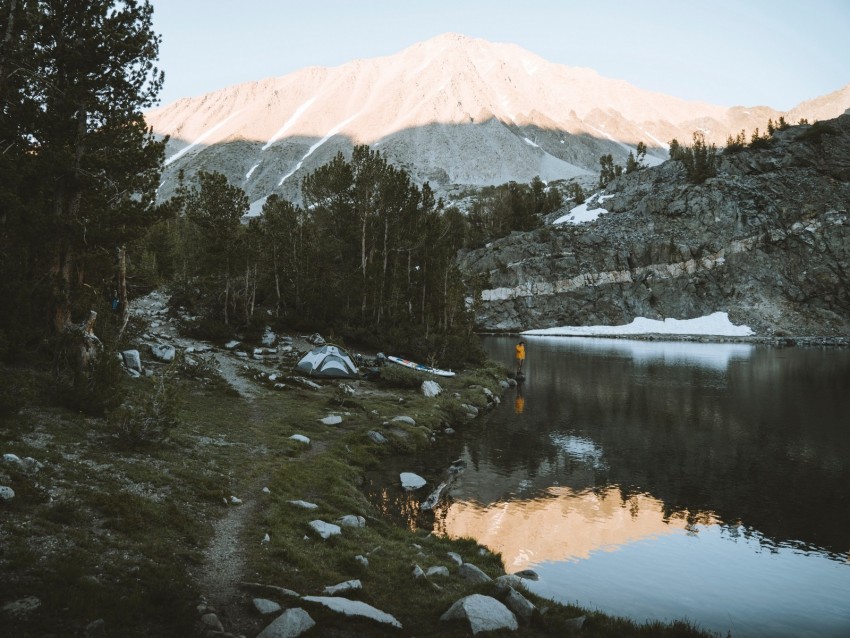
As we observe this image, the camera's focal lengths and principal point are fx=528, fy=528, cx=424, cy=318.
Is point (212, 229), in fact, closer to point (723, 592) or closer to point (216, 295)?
point (216, 295)

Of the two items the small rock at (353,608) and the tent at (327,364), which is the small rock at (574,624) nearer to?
the small rock at (353,608)

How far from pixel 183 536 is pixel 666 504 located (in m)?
14.7

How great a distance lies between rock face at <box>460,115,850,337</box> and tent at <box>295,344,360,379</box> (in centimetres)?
8021

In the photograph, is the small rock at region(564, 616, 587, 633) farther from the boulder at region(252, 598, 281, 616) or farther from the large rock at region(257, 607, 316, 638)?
the boulder at region(252, 598, 281, 616)

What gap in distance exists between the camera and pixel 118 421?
13.9 meters

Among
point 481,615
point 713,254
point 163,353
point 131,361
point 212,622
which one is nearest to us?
point 212,622

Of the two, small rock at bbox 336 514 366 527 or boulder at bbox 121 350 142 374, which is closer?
small rock at bbox 336 514 366 527

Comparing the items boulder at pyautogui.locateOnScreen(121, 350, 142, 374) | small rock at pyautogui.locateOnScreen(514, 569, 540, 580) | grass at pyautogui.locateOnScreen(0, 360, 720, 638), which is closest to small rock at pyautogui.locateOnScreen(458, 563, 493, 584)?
grass at pyautogui.locateOnScreen(0, 360, 720, 638)

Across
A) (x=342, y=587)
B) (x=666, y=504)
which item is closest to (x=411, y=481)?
(x=666, y=504)

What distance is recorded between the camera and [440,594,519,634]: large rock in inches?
314

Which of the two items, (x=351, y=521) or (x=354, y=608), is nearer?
(x=354, y=608)

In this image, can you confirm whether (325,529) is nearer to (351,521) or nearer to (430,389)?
(351,521)

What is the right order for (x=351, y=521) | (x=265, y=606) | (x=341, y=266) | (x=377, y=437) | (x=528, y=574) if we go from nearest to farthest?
(x=265, y=606) < (x=528, y=574) < (x=351, y=521) < (x=377, y=437) < (x=341, y=266)

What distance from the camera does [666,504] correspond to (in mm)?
17281
